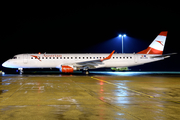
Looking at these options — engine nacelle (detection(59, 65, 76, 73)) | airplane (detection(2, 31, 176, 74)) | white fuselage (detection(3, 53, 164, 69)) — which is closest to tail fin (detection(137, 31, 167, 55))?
airplane (detection(2, 31, 176, 74))

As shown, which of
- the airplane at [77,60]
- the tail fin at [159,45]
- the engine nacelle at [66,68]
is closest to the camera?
the engine nacelle at [66,68]

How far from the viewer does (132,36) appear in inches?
2657

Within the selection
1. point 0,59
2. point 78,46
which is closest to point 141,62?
point 78,46

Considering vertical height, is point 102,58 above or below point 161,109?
above

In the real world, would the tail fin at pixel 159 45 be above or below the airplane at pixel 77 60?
above

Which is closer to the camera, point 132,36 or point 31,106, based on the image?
point 31,106

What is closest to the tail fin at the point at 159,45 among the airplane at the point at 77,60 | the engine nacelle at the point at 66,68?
the airplane at the point at 77,60

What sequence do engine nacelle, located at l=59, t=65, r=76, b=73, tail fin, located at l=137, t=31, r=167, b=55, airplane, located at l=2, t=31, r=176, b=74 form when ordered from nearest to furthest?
engine nacelle, located at l=59, t=65, r=76, b=73, airplane, located at l=2, t=31, r=176, b=74, tail fin, located at l=137, t=31, r=167, b=55

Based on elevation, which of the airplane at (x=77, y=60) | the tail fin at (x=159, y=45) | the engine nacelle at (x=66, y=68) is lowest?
the engine nacelle at (x=66, y=68)

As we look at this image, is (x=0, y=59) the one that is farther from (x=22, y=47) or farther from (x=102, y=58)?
(x=102, y=58)

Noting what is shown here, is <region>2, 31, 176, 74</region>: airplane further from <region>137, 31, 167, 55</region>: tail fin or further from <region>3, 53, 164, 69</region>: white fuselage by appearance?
<region>137, 31, 167, 55</region>: tail fin

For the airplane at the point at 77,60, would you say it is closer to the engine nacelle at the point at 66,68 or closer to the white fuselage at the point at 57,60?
A: the white fuselage at the point at 57,60

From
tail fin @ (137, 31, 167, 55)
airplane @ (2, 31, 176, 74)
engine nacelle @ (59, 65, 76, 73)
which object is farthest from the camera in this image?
tail fin @ (137, 31, 167, 55)

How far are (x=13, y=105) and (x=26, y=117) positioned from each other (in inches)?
84.9
